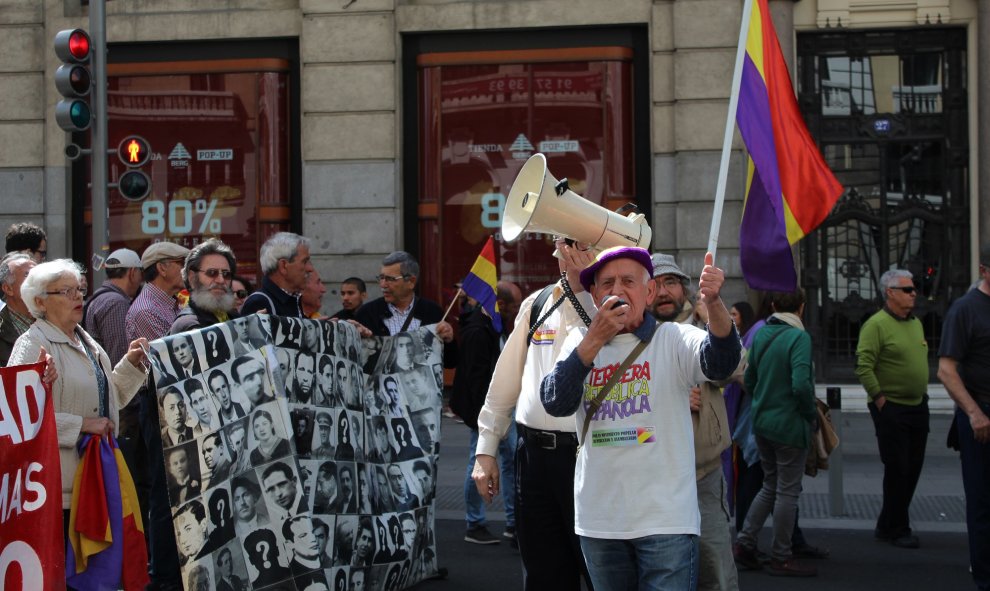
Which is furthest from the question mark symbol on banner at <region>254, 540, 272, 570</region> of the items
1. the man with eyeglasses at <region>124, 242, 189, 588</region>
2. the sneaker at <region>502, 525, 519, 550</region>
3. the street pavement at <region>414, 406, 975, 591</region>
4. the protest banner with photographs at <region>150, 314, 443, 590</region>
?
the sneaker at <region>502, 525, 519, 550</region>

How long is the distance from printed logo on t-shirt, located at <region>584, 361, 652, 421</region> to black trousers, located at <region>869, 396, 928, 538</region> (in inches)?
198

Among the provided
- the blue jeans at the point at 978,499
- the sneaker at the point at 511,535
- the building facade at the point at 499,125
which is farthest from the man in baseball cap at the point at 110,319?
the building facade at the point at 499,125

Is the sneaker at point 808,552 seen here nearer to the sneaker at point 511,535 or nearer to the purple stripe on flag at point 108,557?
the sneaker at point 511,535

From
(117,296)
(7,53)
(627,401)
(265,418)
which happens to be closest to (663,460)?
(627,401)

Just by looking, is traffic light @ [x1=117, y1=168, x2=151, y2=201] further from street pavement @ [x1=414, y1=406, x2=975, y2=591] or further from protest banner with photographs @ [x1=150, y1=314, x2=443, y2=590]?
protest banner with photographs @ [x1=150, y1=314, x2=443, y2=590]

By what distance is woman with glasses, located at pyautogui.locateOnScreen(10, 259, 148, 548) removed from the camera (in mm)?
5871

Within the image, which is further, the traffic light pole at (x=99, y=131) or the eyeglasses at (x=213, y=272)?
the traffic light pole at (x=99, y=131)

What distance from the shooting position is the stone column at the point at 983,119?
47.2 ft

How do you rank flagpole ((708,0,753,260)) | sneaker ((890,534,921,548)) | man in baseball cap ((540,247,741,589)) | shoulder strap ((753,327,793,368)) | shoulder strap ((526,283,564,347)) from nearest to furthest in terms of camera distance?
man in baseball cap ((540,247,741,589))
flagpole ((708,0,753,260))
shoulder strap ((526,283,564,347))
shoulder strap ((753,327,793,368))
sneaker ((890,534,921,548))

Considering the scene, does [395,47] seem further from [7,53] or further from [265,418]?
[265,418]

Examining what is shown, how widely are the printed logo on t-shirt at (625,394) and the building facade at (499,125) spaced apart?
10321 millimetres

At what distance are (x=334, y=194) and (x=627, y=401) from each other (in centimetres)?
1131

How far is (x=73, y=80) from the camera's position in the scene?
11141 mm

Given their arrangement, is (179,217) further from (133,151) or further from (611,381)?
(611,381)
